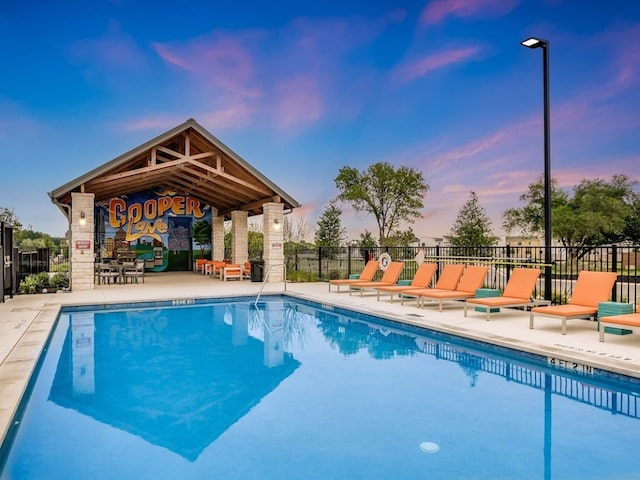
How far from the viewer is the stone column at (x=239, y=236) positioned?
20.1 metres

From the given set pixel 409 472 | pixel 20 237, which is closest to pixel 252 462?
pixel 409 472

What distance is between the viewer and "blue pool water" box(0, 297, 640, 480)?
3.35 m

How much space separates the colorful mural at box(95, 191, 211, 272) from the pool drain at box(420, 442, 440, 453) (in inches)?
673

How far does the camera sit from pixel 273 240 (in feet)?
53.0

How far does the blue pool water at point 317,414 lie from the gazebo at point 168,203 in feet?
24.1

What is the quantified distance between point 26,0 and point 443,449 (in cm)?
2177

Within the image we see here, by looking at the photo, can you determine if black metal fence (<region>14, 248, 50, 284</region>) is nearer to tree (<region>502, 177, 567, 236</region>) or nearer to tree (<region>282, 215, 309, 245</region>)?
tree (<region>282, 215, 309, 245</region>)

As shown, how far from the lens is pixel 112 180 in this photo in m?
14.2

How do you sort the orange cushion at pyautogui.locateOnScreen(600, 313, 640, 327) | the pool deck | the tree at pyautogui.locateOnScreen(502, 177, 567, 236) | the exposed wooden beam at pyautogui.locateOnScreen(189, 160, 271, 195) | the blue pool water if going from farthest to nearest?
the tree at pyautogui.locateOnScreen(502, 177, 567, 236)
the exposed wooden beam at pyautogui.locateOnScreen(189, 160, 271, 195)
the orange cushion at pyautogui.locateOnScreen(600, 313, 640, 327)
the pool deck
the blue pool water

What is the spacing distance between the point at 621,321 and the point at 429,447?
387 centimetres

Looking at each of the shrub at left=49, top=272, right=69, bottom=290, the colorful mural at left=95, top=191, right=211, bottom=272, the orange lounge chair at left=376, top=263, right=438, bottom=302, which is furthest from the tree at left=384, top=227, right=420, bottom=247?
the shrub at left=49, top=272, right=69, bottom=290

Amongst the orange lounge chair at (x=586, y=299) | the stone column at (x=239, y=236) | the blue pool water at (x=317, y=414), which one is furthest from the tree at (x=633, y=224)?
the blue pool water at (x=317, y=414)

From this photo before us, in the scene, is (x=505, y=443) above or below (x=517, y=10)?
below

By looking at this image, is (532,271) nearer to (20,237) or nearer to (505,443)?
(505,443)
